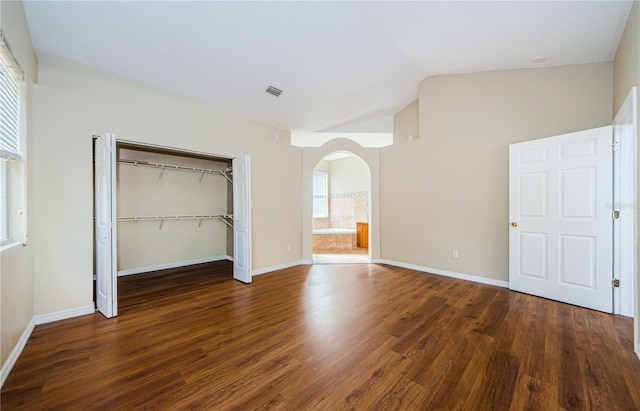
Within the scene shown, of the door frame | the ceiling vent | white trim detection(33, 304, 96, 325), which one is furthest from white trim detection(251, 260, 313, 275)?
the door frame

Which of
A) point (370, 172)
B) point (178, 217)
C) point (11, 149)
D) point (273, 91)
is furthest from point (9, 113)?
point (370, 172)

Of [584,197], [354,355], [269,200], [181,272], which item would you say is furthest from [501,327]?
[181,272]

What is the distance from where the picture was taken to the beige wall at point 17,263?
1.75 m

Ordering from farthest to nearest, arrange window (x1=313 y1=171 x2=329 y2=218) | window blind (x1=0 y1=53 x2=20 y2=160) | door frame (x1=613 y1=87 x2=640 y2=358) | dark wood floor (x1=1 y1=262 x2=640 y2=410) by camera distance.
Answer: window (x1=313 y1=171 x2=329 y2=218) < door frame (x1=613 y1=87 x2=640 y2=358) < window blind (x1=0 y1=53 x2=20 y2=160) < dark wood floor (x1=1 y1=262 x2=640 y2=410)

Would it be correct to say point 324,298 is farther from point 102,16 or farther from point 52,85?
point 52,85

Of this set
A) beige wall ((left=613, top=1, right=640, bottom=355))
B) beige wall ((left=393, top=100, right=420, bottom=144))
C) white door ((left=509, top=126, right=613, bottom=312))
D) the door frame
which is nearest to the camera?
beige wall ((left=613, top=1, right=640, bottom=355))

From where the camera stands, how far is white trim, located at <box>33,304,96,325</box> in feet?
8.07

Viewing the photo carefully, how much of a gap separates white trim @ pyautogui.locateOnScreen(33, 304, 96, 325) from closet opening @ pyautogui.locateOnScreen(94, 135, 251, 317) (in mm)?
497

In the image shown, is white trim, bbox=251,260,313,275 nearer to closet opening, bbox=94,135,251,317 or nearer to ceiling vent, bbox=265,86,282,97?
closet opening, bbox=94,135,251,317

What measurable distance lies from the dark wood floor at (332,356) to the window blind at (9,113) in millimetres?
1595

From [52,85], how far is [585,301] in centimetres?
635

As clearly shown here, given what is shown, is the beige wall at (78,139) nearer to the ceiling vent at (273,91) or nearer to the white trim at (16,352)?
the white trim at (16,352)

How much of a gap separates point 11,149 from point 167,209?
9.21 feet

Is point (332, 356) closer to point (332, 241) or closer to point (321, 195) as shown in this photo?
point (332, 241)
